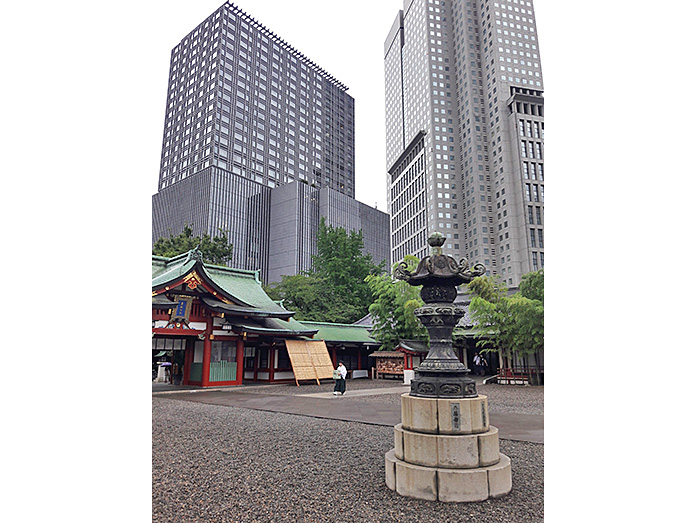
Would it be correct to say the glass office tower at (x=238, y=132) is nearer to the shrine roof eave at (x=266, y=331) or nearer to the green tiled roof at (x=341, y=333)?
the green tiled roof at (x=341, y=333)

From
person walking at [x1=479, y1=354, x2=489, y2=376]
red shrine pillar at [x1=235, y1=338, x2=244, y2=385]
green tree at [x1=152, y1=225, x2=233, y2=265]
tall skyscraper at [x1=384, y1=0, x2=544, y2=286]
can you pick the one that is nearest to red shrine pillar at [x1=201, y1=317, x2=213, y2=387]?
red shrine pillar at [x1=235, y1=338, x2=244, y2=385]

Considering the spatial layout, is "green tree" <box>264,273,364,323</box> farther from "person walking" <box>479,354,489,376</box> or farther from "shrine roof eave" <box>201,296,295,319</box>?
"person walking" <box>479,354,489,376</box>

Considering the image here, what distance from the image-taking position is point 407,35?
86062 mm

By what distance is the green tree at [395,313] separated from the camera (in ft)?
66.6

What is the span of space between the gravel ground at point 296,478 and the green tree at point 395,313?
1274cm

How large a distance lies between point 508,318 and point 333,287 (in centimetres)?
1462

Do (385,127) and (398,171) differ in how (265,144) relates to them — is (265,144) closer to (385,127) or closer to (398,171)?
(398,171)

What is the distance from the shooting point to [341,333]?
A: 22.6 m

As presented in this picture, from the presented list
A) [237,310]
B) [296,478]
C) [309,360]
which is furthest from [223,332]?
[296,478]

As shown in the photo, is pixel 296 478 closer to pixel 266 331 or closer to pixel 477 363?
pixel 266 331

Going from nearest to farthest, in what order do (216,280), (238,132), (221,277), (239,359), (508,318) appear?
(508,318) → (239,359) → (216,280) → (221,277) → (238,132)

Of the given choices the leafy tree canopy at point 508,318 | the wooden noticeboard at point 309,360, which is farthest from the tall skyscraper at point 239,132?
the leafy tree canopy at point 508,318

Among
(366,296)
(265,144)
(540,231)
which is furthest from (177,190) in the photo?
(540,231)

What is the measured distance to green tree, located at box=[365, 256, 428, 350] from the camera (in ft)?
66.6
